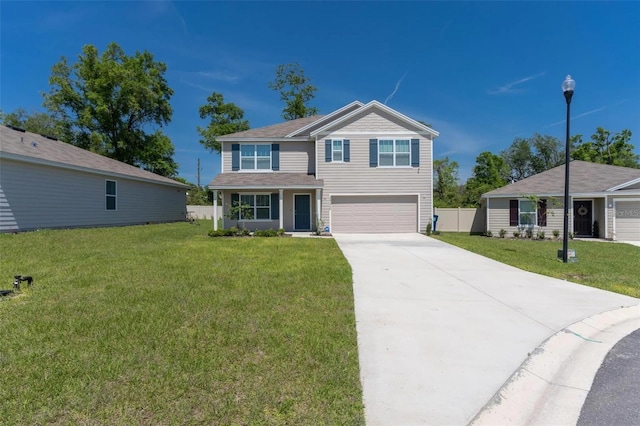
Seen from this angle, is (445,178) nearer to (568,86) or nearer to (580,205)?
(580,205)

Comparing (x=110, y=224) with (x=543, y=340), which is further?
(x=110, y=224)

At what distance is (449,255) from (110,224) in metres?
17.3

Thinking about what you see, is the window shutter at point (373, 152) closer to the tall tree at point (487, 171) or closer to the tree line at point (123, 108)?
the tree line at point (123, 108)

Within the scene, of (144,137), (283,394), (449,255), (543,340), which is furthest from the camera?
(144,137)

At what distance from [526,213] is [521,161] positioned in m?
30.2

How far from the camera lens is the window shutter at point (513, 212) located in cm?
1680

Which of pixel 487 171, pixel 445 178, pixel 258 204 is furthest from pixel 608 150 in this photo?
pixel 258 204

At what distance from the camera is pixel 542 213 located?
54.0 ft

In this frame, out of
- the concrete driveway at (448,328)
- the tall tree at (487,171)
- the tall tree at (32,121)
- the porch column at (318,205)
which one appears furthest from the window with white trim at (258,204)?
the tall tree at (32,121)

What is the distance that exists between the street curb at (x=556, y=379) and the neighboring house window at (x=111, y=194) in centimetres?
1971

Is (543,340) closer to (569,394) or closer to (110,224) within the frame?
(569,394)

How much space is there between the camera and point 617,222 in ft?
50.6

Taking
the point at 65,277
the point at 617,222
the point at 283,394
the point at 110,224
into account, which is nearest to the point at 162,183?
the point at 110,224

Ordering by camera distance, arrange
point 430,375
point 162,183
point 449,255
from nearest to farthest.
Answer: point 430,375, point 449,255, point 162,183
